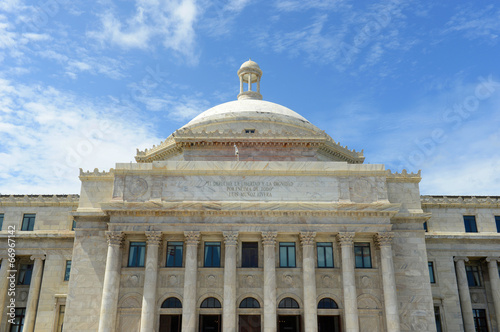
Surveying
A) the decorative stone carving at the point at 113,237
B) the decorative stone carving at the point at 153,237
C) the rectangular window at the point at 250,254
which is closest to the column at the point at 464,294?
the rectangular window at the point at 250,254

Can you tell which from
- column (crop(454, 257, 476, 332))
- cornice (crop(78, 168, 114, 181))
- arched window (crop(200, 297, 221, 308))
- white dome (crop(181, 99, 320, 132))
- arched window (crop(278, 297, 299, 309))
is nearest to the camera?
arched window (crop(200, 297, 221, 308))

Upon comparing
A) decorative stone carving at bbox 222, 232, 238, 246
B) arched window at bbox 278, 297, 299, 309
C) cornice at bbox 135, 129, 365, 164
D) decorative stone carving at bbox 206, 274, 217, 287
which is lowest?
arched window at bbox 278, 297, 299, 309

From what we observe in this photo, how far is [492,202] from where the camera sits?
158 feet

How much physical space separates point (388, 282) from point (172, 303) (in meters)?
17.9

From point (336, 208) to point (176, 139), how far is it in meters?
18.0

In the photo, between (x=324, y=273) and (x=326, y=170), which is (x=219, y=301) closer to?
(x=324, y=273)

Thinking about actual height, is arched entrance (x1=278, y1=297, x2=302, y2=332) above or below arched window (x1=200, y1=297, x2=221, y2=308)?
below

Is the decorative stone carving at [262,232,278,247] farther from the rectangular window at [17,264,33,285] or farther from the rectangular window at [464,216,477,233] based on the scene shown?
the rectangular window at [17,264,33,285]

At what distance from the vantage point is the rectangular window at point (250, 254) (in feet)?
130

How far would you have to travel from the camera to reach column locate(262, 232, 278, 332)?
120 ft

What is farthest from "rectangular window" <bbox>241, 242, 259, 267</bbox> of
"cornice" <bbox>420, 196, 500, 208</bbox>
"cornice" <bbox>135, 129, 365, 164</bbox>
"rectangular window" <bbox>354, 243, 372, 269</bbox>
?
"cornice" <bbox>420, 196, 500, 208</bbox>

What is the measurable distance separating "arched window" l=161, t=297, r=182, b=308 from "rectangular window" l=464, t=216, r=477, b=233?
30.3 metres

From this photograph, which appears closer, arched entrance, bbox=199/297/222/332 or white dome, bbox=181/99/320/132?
arched entrance, bbox=199/297/222/332

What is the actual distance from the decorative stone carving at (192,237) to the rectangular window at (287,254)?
7.35 meters
